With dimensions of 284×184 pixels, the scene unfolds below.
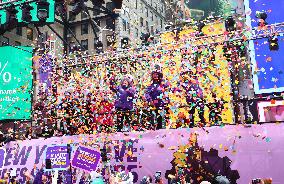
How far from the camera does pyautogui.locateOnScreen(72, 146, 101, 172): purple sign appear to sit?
8875 millimetres

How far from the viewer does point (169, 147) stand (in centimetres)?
1087

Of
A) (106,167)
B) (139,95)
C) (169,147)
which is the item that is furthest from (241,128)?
(139,95)

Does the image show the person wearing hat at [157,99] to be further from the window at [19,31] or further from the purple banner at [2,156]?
the window at [19,31]

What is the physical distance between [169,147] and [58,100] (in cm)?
641

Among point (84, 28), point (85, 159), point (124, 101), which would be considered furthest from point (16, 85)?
point (84, 28)

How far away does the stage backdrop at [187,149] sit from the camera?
9867 millimetres

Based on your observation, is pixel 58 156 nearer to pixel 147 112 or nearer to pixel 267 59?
pixel 147 112

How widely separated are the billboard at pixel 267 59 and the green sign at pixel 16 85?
12771 mm

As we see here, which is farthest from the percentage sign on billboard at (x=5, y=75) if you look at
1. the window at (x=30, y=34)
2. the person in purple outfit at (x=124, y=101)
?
the window at (x=30, y=34)

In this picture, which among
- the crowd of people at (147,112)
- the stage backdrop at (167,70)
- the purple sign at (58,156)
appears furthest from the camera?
the stage backdrop at (167,70)

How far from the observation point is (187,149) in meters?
10.7

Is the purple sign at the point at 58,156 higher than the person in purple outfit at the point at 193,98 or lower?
lower

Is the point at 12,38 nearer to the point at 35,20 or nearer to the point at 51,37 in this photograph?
the point at 51,37

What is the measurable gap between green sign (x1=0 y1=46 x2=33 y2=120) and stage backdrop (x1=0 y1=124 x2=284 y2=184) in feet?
30.0
